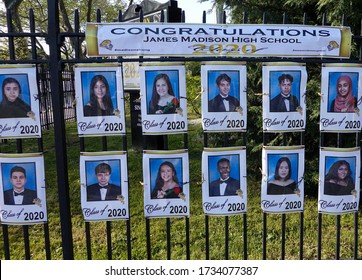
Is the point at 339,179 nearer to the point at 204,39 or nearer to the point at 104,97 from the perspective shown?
the point at 204,39

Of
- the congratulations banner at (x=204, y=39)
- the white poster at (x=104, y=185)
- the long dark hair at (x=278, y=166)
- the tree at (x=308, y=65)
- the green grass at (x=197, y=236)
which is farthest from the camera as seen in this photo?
the tree at (x=308, y=65)

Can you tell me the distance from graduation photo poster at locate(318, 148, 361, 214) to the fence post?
6.66ft

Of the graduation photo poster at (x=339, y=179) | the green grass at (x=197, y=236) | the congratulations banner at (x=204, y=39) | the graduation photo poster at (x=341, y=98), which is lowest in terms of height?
the green grass at (x=197, y=236)

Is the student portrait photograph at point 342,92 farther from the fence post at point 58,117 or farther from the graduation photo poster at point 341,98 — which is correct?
the fence post at point 58,117

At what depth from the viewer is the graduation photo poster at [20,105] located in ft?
8.27

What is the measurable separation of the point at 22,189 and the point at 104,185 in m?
0.63

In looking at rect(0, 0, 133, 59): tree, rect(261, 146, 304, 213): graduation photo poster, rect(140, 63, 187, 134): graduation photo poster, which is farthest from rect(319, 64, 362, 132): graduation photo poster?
rect(0, 0, 133, 59): tree

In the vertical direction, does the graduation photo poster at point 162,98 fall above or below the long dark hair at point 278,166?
above

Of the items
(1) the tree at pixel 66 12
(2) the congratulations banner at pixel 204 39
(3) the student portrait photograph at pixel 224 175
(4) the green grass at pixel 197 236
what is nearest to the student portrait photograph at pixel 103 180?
(3) the student portrait photograph at pixel 224 175

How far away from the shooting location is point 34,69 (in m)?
2.53

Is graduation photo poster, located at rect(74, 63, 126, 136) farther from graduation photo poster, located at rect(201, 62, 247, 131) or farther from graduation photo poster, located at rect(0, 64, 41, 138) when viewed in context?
graduation photo poster, located at rect(201, 62, 247, 131)

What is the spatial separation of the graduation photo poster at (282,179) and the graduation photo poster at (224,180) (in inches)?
7.3

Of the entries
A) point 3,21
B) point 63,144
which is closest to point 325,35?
point 63,144

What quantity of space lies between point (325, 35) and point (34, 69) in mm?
2196
